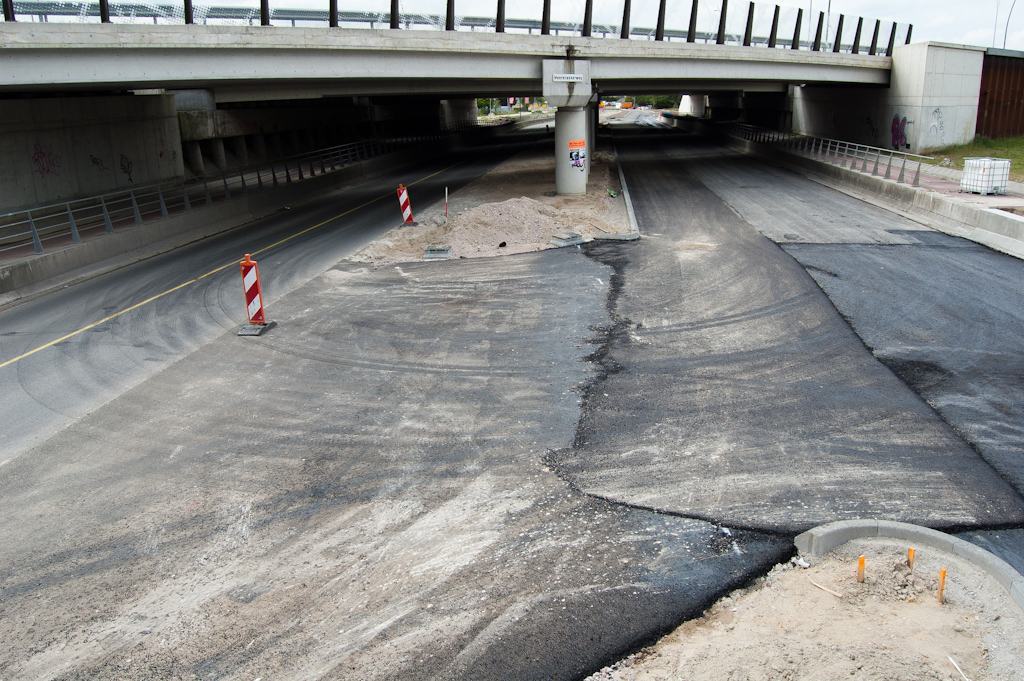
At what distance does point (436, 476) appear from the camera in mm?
7391

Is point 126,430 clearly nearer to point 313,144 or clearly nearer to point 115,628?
point 115,628

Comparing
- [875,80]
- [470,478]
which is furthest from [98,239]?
[875,80]

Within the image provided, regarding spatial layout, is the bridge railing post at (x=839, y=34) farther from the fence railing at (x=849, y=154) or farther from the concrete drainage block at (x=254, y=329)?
the concrete drainage block at (x=254, y=329)

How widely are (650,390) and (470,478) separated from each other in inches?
126

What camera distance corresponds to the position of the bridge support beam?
87.1 ft

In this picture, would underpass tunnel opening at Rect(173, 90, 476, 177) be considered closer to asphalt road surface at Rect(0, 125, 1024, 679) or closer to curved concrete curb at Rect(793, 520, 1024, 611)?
asphalt road surface at Rect(0, 125, 1024, 679)

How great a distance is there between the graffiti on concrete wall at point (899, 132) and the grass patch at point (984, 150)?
144cm

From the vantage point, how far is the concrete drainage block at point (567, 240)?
18.3 meters

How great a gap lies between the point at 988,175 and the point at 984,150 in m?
14.5

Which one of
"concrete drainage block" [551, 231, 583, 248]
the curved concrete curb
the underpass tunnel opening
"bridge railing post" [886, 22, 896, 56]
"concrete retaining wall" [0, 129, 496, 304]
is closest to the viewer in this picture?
the curved concrete curb

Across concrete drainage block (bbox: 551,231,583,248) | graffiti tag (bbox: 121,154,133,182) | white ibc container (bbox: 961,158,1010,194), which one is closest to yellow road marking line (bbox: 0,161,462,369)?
concrete drainage block (bbox: 551,231,583,248)

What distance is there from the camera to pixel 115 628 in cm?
533

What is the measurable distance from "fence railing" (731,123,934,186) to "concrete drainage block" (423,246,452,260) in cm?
1617

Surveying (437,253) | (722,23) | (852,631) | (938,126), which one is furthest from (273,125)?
(852,631)
